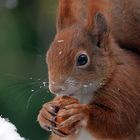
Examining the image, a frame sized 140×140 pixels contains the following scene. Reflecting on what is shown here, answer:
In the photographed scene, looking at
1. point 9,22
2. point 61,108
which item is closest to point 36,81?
point 61,108

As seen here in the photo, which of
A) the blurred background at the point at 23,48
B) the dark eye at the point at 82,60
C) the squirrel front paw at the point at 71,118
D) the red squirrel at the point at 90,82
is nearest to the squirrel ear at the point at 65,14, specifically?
the red squirrel at the point at 90,82

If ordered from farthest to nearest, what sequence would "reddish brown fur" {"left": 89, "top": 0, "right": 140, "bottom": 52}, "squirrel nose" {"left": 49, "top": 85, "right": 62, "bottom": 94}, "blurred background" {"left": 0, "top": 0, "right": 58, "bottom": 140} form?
"blurred background" {"left": 0, "top": 0, "right": 58, "bottom": 140}, "reddish brown fur" {"left": 89, "top": 0, "right": 140, "bottom": 52}, "squirrel nose" {"left": 49, "top": 85, "right": 62, "bottom": 94}

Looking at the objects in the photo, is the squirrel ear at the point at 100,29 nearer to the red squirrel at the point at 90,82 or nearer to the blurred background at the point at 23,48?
the red squirrel at the point at 90,82

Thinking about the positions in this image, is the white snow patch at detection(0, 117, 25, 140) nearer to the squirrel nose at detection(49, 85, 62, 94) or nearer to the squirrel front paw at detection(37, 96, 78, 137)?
the squirrel front paw at detection(37, 96, 78, 137)

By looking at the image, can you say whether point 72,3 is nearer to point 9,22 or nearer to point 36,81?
point 36,81

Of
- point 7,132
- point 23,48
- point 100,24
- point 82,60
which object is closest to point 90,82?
point 82,60

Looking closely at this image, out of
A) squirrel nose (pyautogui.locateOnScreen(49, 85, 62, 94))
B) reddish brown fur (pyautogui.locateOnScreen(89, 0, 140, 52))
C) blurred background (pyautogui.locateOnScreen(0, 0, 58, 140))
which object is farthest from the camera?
blurred background (pyautogui.locateOnScreen(0, 0, 58, 140))

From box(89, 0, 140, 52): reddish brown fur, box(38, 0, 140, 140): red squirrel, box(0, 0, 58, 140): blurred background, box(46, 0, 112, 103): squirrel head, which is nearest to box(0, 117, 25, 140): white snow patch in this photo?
box(38, 0, 140, 140): red squirrel
